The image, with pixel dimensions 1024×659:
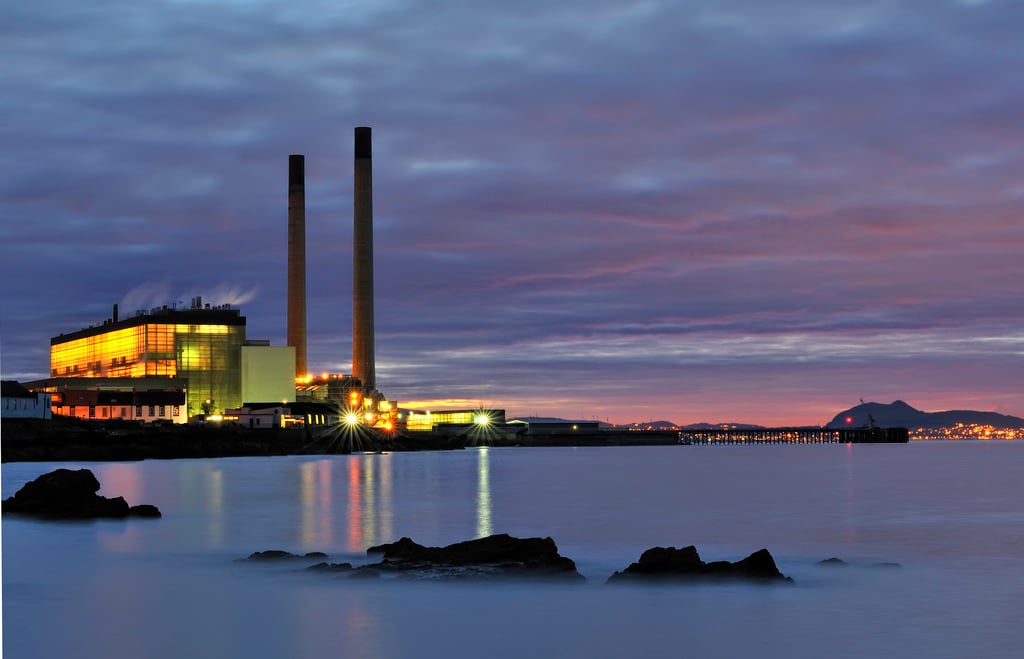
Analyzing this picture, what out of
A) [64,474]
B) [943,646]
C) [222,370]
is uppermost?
[222,370]

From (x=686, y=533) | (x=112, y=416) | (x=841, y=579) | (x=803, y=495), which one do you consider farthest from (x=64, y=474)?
(x=112, y=416)

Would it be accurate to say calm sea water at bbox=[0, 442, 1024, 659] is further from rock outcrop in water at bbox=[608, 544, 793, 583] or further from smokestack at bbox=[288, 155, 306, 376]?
smokestack at bbox=[288, 155, 306, 376]

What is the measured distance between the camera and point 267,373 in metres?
164

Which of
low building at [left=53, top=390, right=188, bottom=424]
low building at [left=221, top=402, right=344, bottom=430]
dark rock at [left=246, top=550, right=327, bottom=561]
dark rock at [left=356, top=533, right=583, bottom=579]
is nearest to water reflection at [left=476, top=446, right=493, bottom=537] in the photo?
dark rock at [left=246, top=550, right=327, bottom=561]

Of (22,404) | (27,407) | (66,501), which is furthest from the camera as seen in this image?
(27,407)

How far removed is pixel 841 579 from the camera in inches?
1310

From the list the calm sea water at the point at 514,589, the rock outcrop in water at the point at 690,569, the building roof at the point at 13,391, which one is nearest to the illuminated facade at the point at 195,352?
the building roof at the point at 13,391

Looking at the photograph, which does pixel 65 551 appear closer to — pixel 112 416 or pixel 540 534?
pixel 540 534

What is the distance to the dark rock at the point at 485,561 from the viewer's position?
3042 centimetres

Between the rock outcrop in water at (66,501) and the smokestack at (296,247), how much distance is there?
379 ft

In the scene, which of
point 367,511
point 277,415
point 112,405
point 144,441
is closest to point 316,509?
point 367,511

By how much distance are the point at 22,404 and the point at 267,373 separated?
1586 inches

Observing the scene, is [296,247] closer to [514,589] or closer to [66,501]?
[66,501]

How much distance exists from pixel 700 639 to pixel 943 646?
5114 mm
